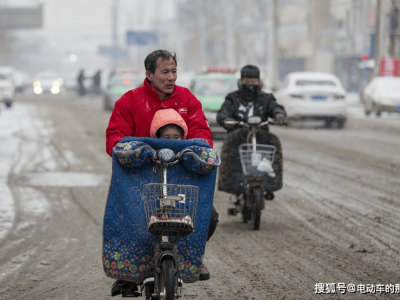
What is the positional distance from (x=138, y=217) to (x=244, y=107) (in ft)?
13.6

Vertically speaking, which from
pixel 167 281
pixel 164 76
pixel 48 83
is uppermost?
pixel 164 76

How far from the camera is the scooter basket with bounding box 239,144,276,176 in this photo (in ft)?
27.3

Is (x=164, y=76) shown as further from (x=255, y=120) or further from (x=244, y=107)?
(x=244, y=107)

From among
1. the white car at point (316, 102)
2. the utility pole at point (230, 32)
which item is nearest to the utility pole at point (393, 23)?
the white car at point (316, 102)

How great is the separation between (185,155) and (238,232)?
11.7 feet

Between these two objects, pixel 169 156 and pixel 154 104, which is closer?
pixel 169 156

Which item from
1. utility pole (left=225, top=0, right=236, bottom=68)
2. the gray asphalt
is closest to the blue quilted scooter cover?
the gray asphalt

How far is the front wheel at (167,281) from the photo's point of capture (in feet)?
14.5

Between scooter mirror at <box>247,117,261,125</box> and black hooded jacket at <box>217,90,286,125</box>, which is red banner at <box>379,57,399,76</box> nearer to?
black hooded jacket at <box>217,90,286,125</box>

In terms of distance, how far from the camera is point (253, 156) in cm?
831

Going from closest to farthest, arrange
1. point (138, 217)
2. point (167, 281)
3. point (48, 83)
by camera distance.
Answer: point (167, 281) < point (138, 217) < point (48, 83)

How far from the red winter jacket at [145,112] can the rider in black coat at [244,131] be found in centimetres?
331

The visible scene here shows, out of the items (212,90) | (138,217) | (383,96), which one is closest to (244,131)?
(138,217)

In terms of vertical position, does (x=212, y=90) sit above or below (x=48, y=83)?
above
